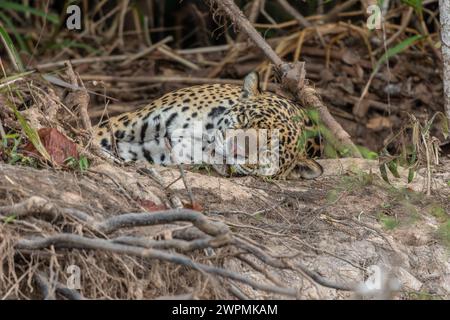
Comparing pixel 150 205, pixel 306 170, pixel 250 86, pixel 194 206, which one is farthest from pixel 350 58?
pixel 150 205

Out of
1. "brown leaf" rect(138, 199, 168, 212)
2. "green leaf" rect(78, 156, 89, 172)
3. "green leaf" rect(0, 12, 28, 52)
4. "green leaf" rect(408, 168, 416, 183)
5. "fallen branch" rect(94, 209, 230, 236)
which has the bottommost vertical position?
"green leaf" rect(408, 168, 416, 183)

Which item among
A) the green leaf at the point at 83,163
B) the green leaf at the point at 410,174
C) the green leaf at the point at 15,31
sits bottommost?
the green leaf at the point at 410,174

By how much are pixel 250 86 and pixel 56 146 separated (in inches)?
90.3

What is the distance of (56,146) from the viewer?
5.17 metres

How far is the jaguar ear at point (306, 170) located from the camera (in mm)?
6324

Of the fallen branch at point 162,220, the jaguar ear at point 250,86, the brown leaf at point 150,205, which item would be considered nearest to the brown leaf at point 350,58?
the jaguar ear at point 250,86

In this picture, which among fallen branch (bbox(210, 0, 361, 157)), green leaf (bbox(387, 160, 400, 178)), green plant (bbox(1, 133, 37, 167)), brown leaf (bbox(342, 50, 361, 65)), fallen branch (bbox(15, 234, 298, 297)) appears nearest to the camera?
fallen branch (bbox(15, 234, 298, 297))

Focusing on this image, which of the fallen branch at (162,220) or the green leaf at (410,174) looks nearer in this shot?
the fallen branch at (162,220)

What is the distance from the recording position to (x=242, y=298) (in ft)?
14.1

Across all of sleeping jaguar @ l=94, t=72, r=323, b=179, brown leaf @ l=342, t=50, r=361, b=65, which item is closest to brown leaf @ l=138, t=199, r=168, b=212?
sleeping jaguar @ l=94, t=72, r=323, b=179

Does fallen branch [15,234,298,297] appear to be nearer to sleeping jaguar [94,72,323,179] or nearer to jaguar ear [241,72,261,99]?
sleeping jaguar [94,72,323,179]

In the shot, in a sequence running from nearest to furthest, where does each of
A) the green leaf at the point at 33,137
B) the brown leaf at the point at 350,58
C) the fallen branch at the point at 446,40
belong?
the green leaf at the point at 33,137
the fallen branch at the point at 446,40
the brown leaf at the point at 350,58

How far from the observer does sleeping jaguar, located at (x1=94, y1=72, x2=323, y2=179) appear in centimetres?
643

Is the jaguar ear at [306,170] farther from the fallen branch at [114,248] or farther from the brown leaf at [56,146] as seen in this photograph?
the fallen branch at [114,248]
